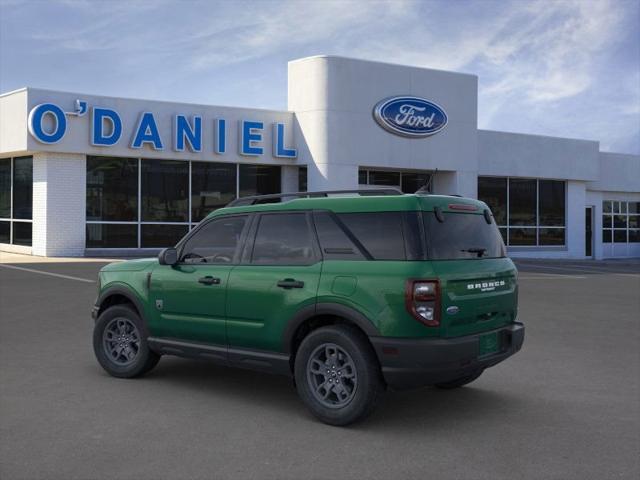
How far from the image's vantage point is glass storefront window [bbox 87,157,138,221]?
23.2 meters

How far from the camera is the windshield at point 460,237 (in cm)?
542

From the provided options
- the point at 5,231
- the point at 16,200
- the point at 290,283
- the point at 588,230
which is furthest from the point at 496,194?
the point at 290,283

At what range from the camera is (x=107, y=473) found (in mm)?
Result: 4375

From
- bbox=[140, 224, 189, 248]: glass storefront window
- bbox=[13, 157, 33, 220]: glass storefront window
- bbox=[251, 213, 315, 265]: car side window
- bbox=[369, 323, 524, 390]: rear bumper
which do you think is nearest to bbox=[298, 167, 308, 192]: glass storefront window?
bbox=[140, 224, 189, 248]: glass storefront window

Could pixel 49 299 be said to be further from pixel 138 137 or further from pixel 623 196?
pixel 623 196

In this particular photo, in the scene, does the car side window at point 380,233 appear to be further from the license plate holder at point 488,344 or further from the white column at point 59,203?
the white column at point 59,203

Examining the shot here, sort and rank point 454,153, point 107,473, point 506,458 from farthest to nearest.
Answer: point 454,153, point 506,458, point 107,473

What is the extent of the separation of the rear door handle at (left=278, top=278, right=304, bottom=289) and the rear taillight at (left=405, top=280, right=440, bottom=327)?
98 centimetres

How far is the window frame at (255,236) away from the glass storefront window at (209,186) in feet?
61.5

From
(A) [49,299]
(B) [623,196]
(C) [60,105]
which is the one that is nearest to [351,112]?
(C) [60,105]

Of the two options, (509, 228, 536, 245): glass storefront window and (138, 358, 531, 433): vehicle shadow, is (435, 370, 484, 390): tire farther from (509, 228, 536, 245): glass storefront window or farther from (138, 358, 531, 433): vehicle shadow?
(509, 228, 536, 245): glass storefront window

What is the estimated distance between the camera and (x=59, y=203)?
22.6 metres

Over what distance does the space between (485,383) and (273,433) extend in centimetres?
260

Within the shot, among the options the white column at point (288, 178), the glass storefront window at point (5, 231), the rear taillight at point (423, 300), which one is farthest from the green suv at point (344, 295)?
the glass storefront window at point (5, 231)
